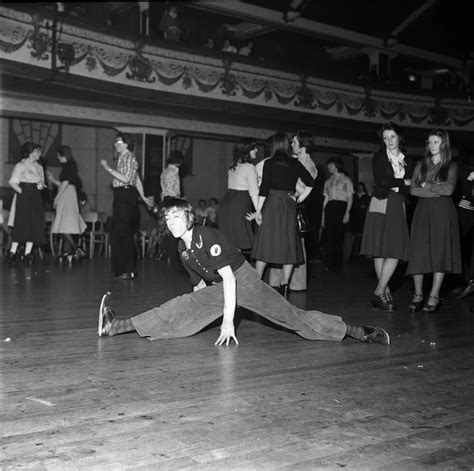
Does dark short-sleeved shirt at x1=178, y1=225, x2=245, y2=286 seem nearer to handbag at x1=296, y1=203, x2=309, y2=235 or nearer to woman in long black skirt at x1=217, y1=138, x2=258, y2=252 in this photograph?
handbag at x1=296, y1=203, x2=309, y2=235

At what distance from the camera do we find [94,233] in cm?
1074

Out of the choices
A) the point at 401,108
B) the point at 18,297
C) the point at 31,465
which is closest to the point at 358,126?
the point at 401,108

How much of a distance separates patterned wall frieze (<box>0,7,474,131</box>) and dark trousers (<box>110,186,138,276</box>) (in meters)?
3.46

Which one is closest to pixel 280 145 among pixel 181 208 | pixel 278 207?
pixel 278 207

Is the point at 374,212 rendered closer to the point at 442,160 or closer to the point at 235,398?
the point at 442,160

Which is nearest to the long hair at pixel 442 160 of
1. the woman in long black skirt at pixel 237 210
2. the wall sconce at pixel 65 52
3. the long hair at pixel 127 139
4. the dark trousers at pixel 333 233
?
the woman in long black skirt at pixel 237 210

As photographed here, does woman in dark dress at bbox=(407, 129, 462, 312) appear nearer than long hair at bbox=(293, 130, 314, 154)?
Yes

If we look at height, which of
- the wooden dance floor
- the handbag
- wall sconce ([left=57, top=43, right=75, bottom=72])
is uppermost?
wall sconce ([left=57, top=43, right=75, bottom=72])

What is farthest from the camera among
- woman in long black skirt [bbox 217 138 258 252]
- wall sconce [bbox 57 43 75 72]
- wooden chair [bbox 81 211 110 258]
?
wooden chair [bbox 81 211 110 258]

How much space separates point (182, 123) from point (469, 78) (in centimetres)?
786

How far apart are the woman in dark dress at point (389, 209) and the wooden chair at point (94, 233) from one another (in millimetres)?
6149

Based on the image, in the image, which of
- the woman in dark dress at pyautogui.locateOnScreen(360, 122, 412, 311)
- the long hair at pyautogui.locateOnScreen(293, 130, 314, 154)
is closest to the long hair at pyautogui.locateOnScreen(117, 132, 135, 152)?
the long hair at pyautogui.locateOnScreen(293, 130, 314, 154)

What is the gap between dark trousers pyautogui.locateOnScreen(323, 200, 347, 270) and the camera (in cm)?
941

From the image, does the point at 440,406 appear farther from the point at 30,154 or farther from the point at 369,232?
the point at 30,154
